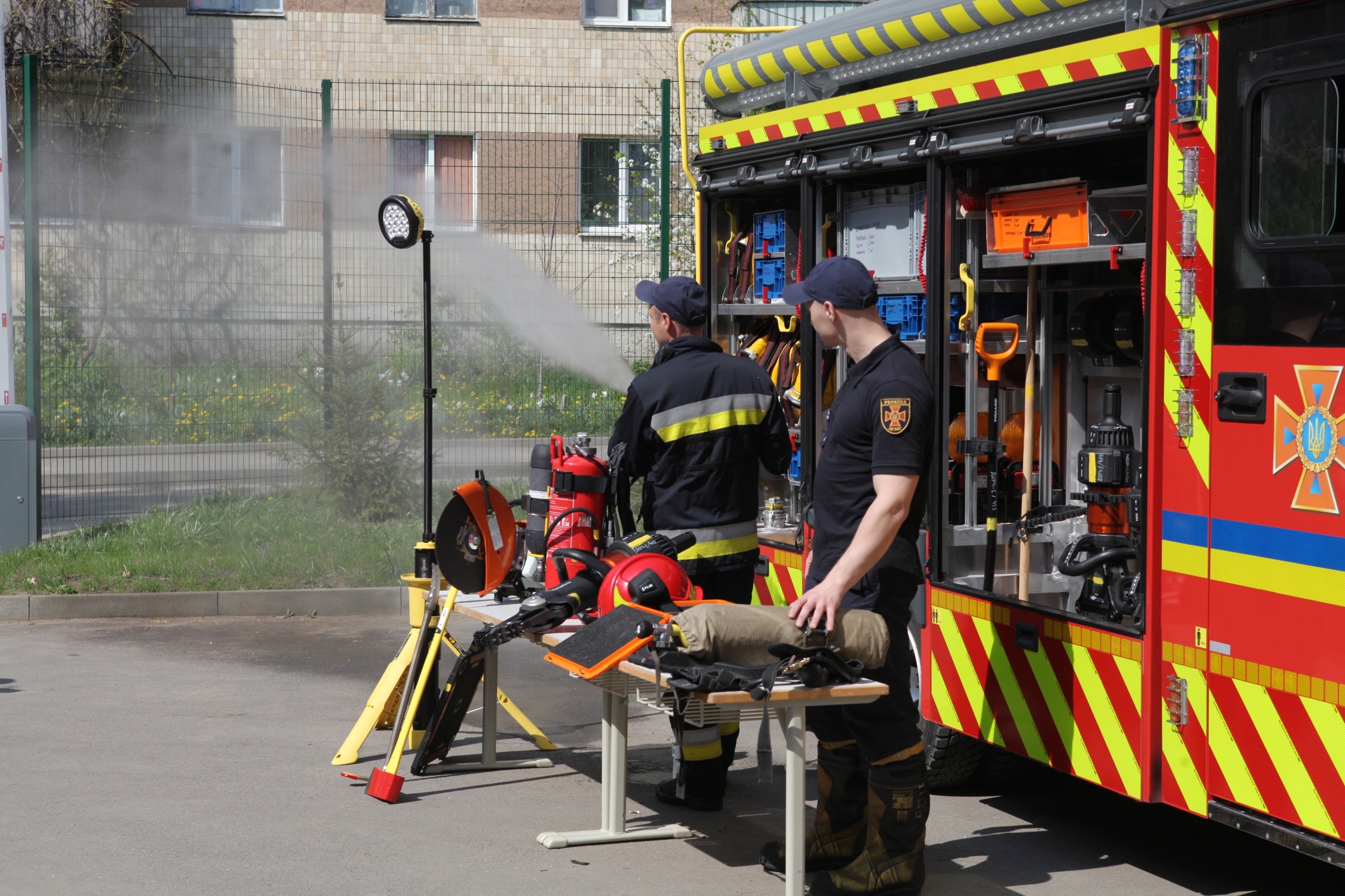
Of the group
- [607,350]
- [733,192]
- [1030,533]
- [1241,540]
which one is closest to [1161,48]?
[1241,540]

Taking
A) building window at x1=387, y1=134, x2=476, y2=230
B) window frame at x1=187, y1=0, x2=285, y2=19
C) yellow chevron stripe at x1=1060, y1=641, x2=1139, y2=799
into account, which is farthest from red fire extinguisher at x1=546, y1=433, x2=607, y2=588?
window frame at x1=187, y1=0, x2=285, y2=19

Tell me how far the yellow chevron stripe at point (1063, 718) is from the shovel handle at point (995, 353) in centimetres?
112

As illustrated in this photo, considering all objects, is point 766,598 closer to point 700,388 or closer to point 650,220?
point 700,388

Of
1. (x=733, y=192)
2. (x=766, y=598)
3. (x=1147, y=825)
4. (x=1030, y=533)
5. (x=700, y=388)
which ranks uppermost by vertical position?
(x=733, y=192)

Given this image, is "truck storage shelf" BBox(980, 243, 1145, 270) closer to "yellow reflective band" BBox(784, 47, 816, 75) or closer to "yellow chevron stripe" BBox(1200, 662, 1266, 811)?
"yellow chevron stripe" BBox(1200, 662, 1266, 811)

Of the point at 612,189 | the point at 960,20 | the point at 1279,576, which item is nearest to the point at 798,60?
the point at 960,20

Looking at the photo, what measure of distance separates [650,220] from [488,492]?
650 cm

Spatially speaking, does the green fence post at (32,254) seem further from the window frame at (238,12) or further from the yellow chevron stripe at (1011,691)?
the window frame at (238,12)

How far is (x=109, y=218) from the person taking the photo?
11.0 meters

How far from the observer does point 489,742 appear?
20.0 feet

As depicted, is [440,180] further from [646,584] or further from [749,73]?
[646,584]

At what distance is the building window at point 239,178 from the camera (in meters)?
11.1

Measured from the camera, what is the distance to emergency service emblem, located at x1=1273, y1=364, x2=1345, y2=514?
149 inches

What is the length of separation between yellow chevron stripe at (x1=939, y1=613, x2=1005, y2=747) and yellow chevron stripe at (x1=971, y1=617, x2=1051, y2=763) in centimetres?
10
